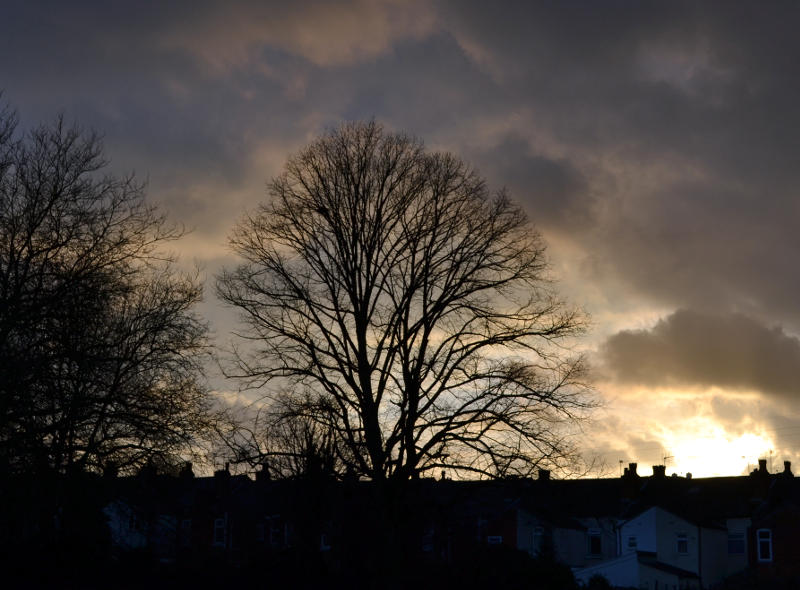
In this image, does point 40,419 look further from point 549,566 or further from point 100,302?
point 549,566

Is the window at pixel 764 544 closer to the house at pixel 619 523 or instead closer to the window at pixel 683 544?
the house at pixel 619 523

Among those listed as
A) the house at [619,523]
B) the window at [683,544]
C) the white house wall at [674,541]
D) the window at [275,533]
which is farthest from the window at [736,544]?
the window at [275,533]

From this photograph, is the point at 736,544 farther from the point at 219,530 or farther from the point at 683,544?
the point at 219,530

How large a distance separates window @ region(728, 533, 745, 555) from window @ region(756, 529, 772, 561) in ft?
12.4

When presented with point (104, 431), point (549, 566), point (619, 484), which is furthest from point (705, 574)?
point (104, 431)

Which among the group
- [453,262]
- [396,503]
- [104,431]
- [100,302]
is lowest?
[396,503]

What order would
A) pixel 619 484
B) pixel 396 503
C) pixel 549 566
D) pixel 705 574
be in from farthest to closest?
1. pixel 619 484
2. pixel 705 574
3. pixel 549 566
4. pixel 396 503

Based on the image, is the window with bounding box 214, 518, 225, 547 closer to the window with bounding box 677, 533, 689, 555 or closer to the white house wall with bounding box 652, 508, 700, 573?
the white house wall with bounding box 652, 508, 700, 573

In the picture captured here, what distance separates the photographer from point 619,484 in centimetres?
7544

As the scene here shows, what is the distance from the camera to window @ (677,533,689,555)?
64.9 meters

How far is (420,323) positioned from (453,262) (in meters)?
2.00

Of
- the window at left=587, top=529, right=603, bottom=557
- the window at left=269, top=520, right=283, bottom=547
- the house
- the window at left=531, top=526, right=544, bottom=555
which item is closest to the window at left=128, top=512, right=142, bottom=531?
the house

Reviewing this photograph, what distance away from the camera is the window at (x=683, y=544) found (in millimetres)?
64875

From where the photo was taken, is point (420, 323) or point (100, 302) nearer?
point (100, 302)
